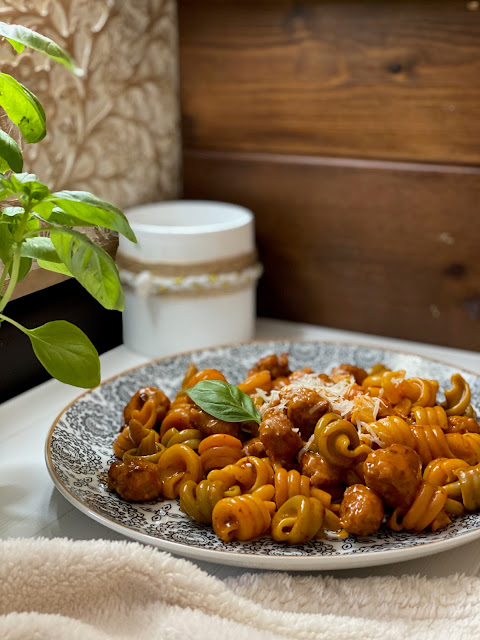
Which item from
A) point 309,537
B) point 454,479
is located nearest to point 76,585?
point 309,537

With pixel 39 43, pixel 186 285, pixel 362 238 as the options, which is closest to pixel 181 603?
pixel 39 43

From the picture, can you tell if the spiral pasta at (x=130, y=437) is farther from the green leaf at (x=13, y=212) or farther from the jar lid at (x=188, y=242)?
the jar lid at (x=188, y=242)

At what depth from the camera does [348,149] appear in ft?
3.96

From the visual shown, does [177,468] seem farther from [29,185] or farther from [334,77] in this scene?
[334,77]

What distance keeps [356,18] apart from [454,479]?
0.72 metres

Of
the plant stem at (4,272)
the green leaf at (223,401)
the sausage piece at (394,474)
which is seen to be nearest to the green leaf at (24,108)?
the plant stem at (4,272)

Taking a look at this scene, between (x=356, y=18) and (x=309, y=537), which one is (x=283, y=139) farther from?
(x=309, y=537)

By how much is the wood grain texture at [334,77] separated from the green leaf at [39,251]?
2.13 feet

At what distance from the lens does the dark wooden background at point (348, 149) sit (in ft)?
3.70

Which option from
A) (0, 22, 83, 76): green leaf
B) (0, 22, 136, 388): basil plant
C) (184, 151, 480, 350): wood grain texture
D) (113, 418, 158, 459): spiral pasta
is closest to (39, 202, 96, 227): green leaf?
(0, 22, 136, 388): basil plant

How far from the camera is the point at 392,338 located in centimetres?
126

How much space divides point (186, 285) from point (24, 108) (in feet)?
1.60

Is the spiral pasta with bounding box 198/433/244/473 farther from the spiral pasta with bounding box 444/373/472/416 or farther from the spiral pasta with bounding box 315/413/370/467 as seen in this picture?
the spiral pasta with bounding box 444/373/472/416

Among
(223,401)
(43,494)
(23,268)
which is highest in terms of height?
(23,268)
